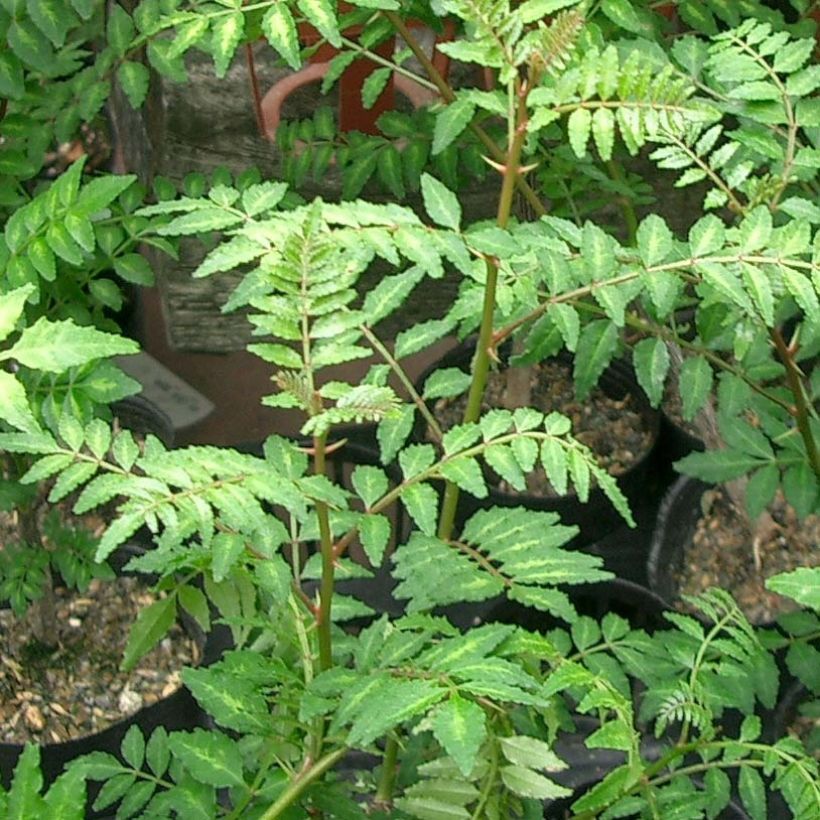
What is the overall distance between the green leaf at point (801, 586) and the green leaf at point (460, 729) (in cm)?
25

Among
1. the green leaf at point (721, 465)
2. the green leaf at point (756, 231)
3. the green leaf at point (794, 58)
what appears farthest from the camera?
the green leaf at point (721, 465)

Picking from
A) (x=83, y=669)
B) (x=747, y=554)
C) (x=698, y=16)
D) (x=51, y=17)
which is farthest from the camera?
(x=747, y=554)

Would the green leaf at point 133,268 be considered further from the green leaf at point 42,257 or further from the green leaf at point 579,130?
the green leaf at point 579,130

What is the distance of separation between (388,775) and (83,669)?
0.78m

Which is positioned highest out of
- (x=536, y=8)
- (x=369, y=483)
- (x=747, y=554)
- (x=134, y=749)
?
(x=536, y=8)

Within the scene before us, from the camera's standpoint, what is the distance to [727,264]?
1.03m

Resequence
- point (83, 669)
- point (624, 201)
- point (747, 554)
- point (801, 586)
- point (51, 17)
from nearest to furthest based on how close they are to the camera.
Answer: point (801, 586), point (51, 17), point (624, 201), point (83, 669), point (747, 554)

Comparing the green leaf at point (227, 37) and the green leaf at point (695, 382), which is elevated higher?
the green leaf at point (227, 37)

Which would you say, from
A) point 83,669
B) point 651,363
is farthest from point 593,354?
point 83,669

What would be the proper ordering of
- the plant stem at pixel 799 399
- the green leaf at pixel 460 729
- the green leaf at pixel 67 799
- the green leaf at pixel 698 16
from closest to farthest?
the green leaf at pixel 460 729 → the green leaf at pixel 67 799 → the plant stem at pixel 799 399 → the green leaf at pixel 698 16

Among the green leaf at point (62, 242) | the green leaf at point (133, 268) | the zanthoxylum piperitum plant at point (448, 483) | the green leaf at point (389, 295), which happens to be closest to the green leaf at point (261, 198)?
the zanthoxylum piperitum plant at point (448, 483)

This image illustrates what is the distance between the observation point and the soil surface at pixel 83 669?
5.84 feet

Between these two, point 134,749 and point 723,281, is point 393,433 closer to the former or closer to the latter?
point 723,281

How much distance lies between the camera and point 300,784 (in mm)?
1004
